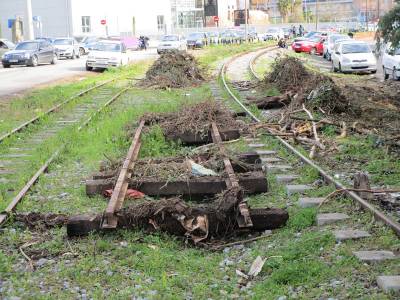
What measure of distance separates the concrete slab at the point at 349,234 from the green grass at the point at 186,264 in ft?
0.26

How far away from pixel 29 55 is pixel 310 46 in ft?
74.4

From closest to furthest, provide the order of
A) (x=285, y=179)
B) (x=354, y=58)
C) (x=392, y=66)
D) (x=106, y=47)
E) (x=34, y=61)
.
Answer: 1. (x=285, y=179)
2. (x=392, y=66)
3. (x=354, y=58)
4. (x=106, y=47)
5. (x=34, y=61)

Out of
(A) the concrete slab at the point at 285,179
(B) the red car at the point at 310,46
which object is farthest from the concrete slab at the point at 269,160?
(B) the red car at the point at 310,46

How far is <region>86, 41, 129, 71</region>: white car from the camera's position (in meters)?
34.3

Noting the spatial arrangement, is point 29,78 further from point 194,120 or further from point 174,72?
point 194,120

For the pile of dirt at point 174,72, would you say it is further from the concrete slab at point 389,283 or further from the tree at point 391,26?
the concrete slab at point 389,283

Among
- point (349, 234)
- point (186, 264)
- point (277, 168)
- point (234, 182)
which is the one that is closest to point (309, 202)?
point (234, 182)

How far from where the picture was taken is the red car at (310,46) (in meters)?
49.0

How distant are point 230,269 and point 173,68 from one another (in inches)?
807

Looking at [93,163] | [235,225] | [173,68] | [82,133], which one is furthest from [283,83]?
[235,225]

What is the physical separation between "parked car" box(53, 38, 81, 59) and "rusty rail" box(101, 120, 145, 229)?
131 ft

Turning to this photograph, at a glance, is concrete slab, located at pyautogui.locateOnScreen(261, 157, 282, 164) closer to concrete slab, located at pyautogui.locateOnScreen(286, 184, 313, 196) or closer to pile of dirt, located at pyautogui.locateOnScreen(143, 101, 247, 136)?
concrete slab, located at pyautogui.locateOnScreen(286, 184, 313, 196)

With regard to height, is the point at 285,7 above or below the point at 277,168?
above

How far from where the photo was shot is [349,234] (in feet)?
20.5
